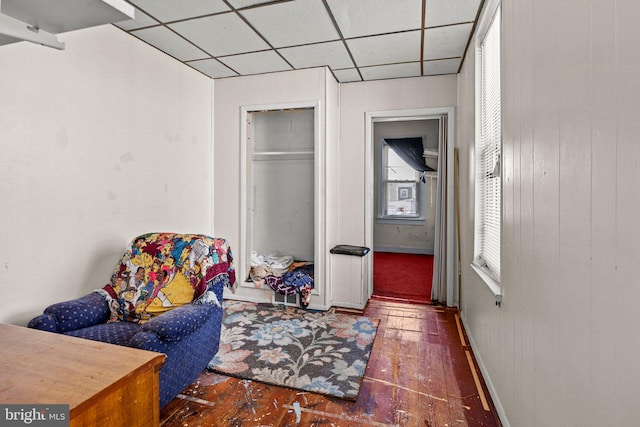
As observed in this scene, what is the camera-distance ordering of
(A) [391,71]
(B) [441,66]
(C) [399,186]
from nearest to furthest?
(B) [441,66] < (A) [391,71] < (C) [399,186]

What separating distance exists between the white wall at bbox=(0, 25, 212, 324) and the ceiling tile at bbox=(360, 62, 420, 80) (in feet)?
6.73

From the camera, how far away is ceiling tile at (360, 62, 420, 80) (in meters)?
3.46

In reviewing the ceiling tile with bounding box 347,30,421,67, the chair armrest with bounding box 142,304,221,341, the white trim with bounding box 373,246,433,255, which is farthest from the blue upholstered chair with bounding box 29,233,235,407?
the white trim with bounding box 373,246,433,255

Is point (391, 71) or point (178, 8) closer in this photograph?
point (178, 8)

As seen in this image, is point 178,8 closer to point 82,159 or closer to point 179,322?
point 82,159

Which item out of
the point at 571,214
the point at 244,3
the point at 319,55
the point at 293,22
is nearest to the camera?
the point at 571,214

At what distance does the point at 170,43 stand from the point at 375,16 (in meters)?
1.90

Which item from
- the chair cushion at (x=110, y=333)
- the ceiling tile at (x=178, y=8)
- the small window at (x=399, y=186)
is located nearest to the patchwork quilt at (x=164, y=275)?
the chair cushion at (x=110, y=333)

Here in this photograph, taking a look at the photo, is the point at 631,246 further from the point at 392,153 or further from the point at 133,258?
the point at 392,153

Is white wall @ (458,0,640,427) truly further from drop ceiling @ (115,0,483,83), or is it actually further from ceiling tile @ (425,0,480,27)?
drop ceiling @ (115,0,483,83)

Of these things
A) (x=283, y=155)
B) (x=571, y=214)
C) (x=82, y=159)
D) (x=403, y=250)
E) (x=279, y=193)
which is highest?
(x=283, y=155)

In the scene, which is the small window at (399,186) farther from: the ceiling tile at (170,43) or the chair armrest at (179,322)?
the chair armrest at (179,322)

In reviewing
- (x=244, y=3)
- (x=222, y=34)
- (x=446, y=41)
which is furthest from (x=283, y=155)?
(x=446, y=41)

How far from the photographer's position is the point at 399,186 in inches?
284
